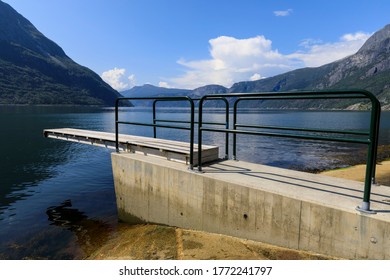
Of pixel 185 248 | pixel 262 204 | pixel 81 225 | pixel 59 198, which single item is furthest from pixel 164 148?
pixel 59 198

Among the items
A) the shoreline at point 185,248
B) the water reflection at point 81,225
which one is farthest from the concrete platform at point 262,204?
the water reflection at point 81,225

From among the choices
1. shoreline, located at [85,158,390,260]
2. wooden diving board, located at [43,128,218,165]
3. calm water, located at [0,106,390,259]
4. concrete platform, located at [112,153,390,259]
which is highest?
wooden diving board, located at [43,128,218,165]

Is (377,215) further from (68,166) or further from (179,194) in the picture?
(68,166)

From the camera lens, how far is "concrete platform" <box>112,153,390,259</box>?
3.65m

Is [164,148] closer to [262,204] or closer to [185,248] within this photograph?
[185,248]

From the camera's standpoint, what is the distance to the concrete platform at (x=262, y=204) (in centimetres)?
365

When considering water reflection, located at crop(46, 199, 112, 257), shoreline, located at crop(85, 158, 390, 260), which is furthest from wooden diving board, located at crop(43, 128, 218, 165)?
water reflection, located at crop(46, 199, 112, 257)

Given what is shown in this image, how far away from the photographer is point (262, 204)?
14.7 feet

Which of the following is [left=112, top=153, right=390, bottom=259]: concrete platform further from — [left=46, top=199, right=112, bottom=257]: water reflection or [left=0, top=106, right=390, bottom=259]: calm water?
[left=0, top=106, right=390, bottom=259]: calm water

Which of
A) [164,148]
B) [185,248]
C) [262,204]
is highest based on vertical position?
[164,148]

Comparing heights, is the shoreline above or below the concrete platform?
below

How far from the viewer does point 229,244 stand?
182 inches

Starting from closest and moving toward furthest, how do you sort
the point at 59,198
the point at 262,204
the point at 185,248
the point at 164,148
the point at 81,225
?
the point at 262,204, the point at 185,248, the point at 164,148, the point at 81,225, the point at 59,198

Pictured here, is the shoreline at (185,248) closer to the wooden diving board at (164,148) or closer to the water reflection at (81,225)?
the water reflection at (81,225)
